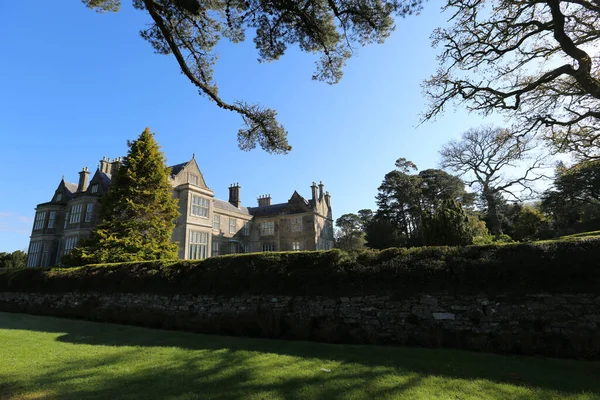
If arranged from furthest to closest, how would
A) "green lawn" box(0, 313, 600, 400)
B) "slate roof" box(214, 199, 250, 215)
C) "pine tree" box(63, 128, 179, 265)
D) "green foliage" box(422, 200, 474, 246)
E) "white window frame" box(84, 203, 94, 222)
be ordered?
"slate roof" box(214, 199, 250, 215) < "white window frame" box(84, 203, 94, 222) < "green foliage" box(422, 200, 474, 246) < "pine tree" box(63, 128, 179, 265) < "green lawn" box(0, 313, 600, 400)

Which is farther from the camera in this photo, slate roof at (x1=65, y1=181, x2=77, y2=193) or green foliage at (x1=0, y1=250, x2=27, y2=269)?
green foliage at (x1=0, y1=250, x2=27, y2=269)

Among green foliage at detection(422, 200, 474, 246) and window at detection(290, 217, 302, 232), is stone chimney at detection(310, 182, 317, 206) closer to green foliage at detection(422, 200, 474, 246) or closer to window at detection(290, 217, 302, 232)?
window at detection(290, 217, 302, 232)

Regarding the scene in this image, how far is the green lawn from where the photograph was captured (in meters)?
4.98

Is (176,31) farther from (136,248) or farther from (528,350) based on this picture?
(136,248)

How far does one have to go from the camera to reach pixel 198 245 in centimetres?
2653

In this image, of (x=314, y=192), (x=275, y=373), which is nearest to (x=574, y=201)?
(x=314, y=192)

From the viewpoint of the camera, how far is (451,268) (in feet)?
26.9

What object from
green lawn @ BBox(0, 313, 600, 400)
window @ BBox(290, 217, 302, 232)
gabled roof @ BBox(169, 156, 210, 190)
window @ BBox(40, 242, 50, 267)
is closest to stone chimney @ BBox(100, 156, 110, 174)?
gabled roof @ BBox(169, 156, 210, 190)

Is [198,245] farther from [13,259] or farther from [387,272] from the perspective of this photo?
[13,259]

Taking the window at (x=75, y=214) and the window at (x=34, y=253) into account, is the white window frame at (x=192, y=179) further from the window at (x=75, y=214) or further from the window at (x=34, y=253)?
the window at (x=34, y=253)

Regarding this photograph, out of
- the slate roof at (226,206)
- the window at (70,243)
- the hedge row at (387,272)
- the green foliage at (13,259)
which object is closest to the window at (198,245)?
the slate roof at (226,206)

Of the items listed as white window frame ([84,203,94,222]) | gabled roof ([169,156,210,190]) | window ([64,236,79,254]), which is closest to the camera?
window ([64,236,79,254])

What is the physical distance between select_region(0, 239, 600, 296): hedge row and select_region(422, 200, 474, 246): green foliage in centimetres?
1145

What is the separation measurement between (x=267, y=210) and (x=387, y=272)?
31.7 m
